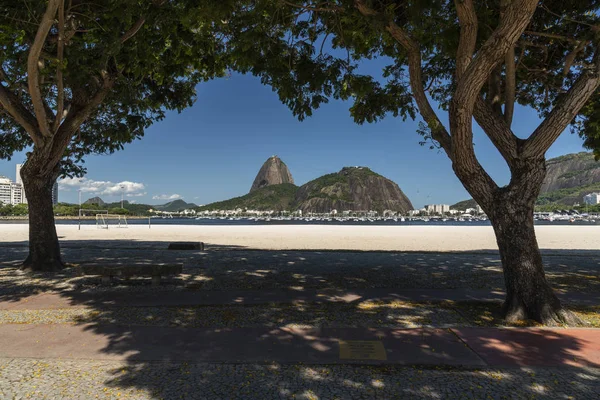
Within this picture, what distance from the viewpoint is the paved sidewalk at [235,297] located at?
6.16 metres

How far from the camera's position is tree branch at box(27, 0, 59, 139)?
666cm

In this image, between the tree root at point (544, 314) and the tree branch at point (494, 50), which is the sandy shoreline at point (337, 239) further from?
the tree branch at point (494, 50)

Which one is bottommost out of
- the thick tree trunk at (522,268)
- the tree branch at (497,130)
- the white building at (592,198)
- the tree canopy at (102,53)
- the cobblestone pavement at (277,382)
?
the cobblestone pavement at (277,382)

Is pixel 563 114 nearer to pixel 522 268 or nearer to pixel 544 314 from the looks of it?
pixel 522 268

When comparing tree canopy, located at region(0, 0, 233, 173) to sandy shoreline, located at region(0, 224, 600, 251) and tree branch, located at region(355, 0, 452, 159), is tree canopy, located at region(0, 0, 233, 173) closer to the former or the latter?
tree branch, located at region(355, 0, 452, 159)

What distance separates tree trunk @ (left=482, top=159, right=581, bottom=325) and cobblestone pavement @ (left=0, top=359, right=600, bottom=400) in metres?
1.77

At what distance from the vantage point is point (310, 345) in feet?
13.8

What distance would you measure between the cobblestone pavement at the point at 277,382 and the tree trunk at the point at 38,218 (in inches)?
265

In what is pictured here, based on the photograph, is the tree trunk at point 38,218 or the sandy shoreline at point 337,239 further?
the sandy shoreline at point 337,239

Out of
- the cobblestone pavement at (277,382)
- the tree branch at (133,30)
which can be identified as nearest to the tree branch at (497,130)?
the cobblestone pavement at (277,382)

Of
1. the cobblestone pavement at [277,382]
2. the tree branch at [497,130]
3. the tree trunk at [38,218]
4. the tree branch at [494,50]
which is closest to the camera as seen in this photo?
the cobblestone pavement at [277,382]

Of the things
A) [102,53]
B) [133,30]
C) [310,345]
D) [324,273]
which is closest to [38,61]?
[102,53]

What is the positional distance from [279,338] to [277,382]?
1103 mm

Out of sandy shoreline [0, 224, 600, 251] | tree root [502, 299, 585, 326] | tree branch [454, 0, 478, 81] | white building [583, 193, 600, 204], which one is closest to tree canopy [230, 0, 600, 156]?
tree branch [454, 0, 478, 81]
